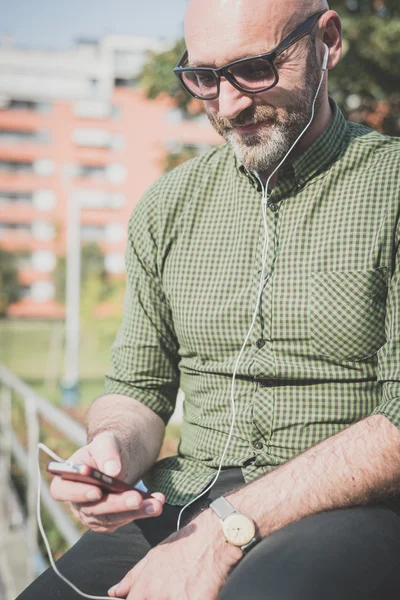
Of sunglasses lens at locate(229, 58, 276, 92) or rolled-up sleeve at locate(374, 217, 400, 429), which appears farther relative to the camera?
sunglasses lens at locate(229, 58, 276, 92)

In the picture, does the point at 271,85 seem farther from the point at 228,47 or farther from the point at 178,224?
the point at 178,224

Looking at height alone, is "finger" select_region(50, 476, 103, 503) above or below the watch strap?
above

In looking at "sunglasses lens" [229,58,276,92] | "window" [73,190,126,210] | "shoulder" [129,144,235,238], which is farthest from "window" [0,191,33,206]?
"sunglasses lens" [229,58,276,92]

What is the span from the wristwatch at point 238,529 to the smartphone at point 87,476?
0.20 meters

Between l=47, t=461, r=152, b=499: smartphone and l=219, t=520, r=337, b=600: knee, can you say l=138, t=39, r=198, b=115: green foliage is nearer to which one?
l=47, t=461, r=152, b=499: smartphone

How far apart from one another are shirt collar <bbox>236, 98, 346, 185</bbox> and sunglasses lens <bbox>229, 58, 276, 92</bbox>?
227 mm

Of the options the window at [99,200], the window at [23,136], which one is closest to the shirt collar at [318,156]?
the window at [99,200]

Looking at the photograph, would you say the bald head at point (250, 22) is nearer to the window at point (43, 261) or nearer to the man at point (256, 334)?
the man at point (256, 334)

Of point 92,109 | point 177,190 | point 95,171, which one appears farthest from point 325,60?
point 95,171

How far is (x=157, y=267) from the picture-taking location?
7.52 feet

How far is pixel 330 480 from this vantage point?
1.65 metres

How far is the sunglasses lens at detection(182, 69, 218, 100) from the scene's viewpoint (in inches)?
82.0

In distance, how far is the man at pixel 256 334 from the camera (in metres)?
1.65

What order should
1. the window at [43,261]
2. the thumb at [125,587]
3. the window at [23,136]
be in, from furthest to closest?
the window at [43,261], the window at [23,136], the thumb at [125,587]
